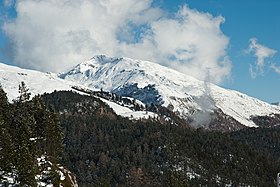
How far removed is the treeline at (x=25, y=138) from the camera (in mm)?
98562

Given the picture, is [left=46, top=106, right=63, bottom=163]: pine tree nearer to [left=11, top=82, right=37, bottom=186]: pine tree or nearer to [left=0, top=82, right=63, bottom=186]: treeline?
[left=0, top=82, right=63, bottom=186]: treeline

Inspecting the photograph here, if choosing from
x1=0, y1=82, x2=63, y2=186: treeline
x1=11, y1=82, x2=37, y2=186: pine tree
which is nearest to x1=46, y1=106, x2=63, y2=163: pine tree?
x1=0, y1=82, x2=63, y2=186: treeline

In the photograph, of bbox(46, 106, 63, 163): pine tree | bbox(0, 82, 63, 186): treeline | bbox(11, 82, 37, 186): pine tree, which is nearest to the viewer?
bbox(11, 82, 37, 186): pine tree

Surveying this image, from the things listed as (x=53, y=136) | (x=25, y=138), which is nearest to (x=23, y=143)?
(x=25, y=138)

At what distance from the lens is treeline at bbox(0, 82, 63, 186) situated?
9856cm

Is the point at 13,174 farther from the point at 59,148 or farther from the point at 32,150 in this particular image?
the point at 59,148

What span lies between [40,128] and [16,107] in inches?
347

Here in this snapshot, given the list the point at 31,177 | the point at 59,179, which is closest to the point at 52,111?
the point at 59,179

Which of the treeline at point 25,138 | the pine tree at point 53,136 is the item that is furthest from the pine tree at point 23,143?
the pine tree at point 53,136

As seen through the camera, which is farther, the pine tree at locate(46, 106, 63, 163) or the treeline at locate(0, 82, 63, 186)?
the pine tree at locate(46, 106, 63, 163)

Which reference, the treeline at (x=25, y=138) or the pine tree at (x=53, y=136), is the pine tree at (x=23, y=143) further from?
the pine tree at (x=53, y=136)

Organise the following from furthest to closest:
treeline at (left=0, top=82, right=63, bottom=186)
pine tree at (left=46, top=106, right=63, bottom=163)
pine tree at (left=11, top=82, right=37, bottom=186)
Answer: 1. pine tree at (left=46, top=106, right=63, bottom=163)
2. treeline at (left=0, top=82, right=63, bottom=186)
3. pine tree at (left=11, top=82, right=37, bottom=186)

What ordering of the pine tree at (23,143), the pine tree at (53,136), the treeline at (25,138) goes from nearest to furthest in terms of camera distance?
A: the pine tree at (23,143) → the treeline at (25,138) → the pine tree at (53,136)

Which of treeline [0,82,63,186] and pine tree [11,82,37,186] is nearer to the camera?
pine tree [11,82,37,186]
